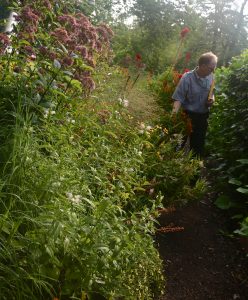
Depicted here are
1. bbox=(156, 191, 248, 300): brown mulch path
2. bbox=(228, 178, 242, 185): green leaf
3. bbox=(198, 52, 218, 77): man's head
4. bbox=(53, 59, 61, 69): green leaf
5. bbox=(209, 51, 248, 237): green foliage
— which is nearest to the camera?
bbox=(53, 59, 61, 69): green leaf

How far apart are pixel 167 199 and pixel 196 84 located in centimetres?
188

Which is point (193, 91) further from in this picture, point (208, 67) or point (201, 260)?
point (201, 260)

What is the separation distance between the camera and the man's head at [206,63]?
531 cm

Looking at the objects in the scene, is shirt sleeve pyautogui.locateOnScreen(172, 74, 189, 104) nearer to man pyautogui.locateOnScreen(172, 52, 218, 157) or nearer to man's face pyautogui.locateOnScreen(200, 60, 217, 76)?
man pyautogui.locateOnScreen(172, 52, 218, 157)

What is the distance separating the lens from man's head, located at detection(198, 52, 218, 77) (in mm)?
5309

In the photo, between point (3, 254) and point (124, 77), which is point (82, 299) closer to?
point (3, 254)

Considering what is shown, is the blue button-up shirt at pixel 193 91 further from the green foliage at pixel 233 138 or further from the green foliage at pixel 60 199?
the green foliage at pixel 60 199

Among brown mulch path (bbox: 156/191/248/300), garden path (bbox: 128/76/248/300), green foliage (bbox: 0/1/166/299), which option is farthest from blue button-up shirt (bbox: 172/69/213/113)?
green foliage (bbox: 0/1/166/299)

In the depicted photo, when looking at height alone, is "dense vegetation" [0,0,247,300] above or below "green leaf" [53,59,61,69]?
below

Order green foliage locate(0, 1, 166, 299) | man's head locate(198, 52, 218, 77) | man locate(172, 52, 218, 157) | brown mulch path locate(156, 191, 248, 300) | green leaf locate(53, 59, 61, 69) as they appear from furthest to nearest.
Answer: man locate(172, 52, 218, 157) → man's head locate(198, 52, 218, 77) → brown mulch path locate(156, 191, 248, 300) → green leaf locate(53, 59, 61, 69) → green foliage locate(0, 1, 166, 299)

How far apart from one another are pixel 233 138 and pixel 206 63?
114 centimetres

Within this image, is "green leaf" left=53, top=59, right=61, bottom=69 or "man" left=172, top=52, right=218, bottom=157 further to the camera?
"man" left=172, top=52, right=218, bottom=157

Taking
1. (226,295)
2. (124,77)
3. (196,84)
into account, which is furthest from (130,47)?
(226,295)

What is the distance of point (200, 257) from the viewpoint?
13.7 ft
